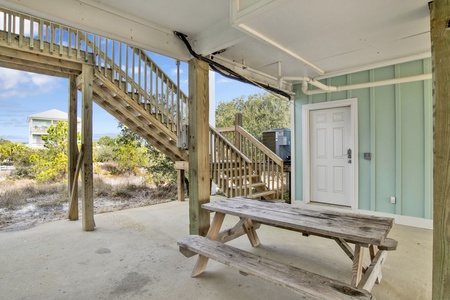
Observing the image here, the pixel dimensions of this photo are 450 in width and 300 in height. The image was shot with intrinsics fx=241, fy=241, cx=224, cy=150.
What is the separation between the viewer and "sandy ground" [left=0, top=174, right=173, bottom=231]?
3969 mm

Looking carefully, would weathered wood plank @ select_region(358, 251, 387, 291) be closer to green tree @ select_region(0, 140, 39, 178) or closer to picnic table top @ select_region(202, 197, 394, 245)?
picnic table top @ select_region(202, 197, 394, 245)

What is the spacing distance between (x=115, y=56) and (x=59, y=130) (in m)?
2.64

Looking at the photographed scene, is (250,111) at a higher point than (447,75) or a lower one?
higher

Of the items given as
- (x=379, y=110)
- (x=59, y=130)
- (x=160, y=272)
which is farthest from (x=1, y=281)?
(x=379, y=110)

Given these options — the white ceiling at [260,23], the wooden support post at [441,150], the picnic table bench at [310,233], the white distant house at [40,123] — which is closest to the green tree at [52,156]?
the white distant house at [40,123]

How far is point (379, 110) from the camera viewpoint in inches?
155

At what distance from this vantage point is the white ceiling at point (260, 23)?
1962 mm

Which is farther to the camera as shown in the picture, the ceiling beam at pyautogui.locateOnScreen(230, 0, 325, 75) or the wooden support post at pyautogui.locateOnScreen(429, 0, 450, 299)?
the ceiling beam at pyautogui.locateOnScreen(230, 0, 325, 75)

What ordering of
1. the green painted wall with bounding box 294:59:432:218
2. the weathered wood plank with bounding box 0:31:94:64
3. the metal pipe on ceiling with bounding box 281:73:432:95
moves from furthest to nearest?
the green painted wall with bounding box 294:59:432:218 → the metal pipe on ceiling with bounding box 281:73:432:95 → the weathered wood plank with bounding box 0:31:94:64

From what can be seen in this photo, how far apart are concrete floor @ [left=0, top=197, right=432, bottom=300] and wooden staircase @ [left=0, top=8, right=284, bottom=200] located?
142 centimetres

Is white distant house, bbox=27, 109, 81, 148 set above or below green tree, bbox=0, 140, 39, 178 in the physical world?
above

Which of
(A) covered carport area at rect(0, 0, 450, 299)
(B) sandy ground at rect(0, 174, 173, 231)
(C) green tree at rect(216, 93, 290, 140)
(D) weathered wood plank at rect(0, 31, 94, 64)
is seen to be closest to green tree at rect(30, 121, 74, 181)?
(B) sandy ground at rect(0, 174, 173, 231)

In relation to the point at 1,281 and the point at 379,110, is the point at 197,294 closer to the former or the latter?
the point at 1,281

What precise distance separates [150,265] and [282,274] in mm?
1527
